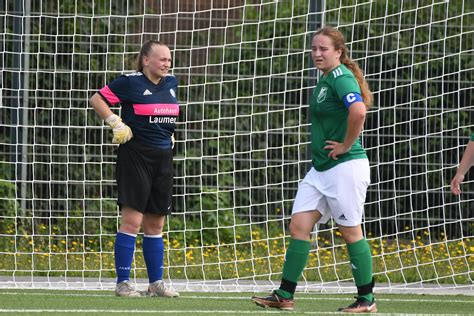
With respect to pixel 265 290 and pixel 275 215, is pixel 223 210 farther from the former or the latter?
pixel 265 290

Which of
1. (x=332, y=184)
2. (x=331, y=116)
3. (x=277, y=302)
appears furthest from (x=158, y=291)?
(x=331, y=116)

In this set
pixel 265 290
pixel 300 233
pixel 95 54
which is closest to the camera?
pixel 300 233

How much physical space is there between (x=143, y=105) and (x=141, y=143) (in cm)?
25

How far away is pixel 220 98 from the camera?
37.6 feet

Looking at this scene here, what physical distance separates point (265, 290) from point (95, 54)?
2765 mm

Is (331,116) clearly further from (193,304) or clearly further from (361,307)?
(193,304)

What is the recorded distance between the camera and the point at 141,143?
850 cm

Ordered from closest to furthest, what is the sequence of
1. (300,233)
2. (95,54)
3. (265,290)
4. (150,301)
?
1. (300,233)
2. (150,301)
3. (265,290)
4. (95,54)

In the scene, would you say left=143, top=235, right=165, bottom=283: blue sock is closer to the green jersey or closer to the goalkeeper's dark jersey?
the goalkeeper's dark jersey

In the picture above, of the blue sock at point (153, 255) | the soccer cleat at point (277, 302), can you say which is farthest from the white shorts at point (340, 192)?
the blue sock at point (153, 255)

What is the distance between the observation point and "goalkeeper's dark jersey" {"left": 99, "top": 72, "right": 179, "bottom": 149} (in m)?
8.49

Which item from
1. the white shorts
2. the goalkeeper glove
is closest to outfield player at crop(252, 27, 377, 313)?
the white shorts

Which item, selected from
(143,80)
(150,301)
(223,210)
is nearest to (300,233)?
(150,301)

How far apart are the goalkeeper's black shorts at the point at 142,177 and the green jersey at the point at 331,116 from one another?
4.49 ft
